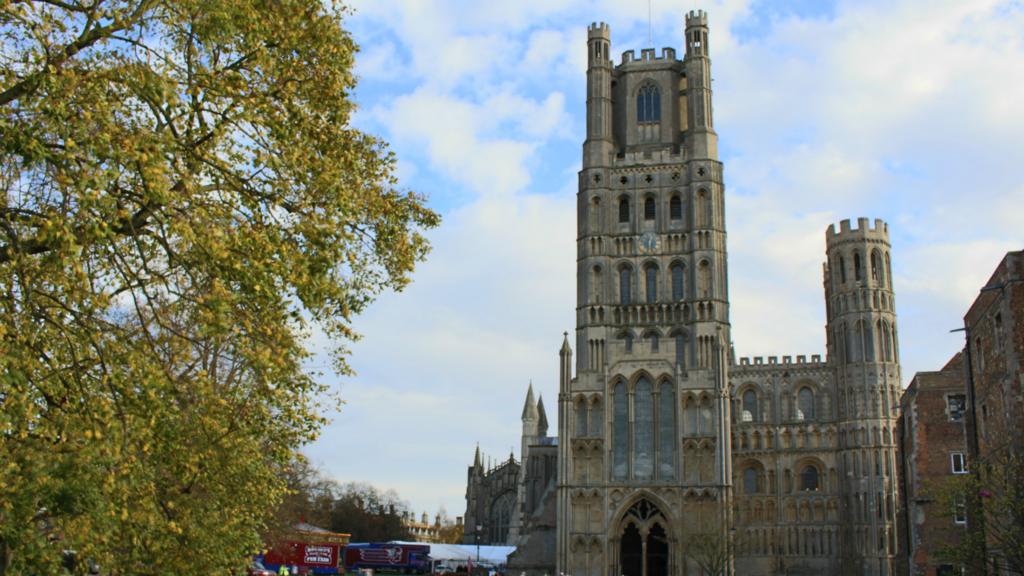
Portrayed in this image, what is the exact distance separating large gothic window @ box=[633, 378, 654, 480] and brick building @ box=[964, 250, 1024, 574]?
30.9 meters

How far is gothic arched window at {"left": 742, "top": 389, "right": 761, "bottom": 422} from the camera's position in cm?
8475

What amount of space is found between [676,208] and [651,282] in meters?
5.63

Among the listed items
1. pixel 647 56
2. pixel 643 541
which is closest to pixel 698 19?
pixel 647 56

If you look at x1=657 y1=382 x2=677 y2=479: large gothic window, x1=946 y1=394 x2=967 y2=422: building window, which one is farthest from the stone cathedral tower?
x1=946 y1=394 x2=967 y2=422: building window

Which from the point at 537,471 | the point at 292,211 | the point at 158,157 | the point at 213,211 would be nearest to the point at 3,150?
the point at 158,157

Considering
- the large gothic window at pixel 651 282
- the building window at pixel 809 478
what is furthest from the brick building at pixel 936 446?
the building window at pixel 809 478

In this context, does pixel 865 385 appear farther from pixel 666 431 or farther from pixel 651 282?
pixel 666 431

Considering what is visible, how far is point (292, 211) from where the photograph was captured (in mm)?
15055

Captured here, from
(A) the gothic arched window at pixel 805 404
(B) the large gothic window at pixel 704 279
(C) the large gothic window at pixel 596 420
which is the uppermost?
(B) the large gothic window at pixel 704 279

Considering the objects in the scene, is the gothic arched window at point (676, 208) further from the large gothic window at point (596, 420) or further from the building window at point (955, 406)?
the building window at point (955, 406)

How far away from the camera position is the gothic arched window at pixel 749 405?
84.8 metres

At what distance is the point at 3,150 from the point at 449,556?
73.1 m

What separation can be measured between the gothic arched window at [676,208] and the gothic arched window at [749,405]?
23.9 meters

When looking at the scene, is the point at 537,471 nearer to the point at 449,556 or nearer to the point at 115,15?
the point at 449,556
